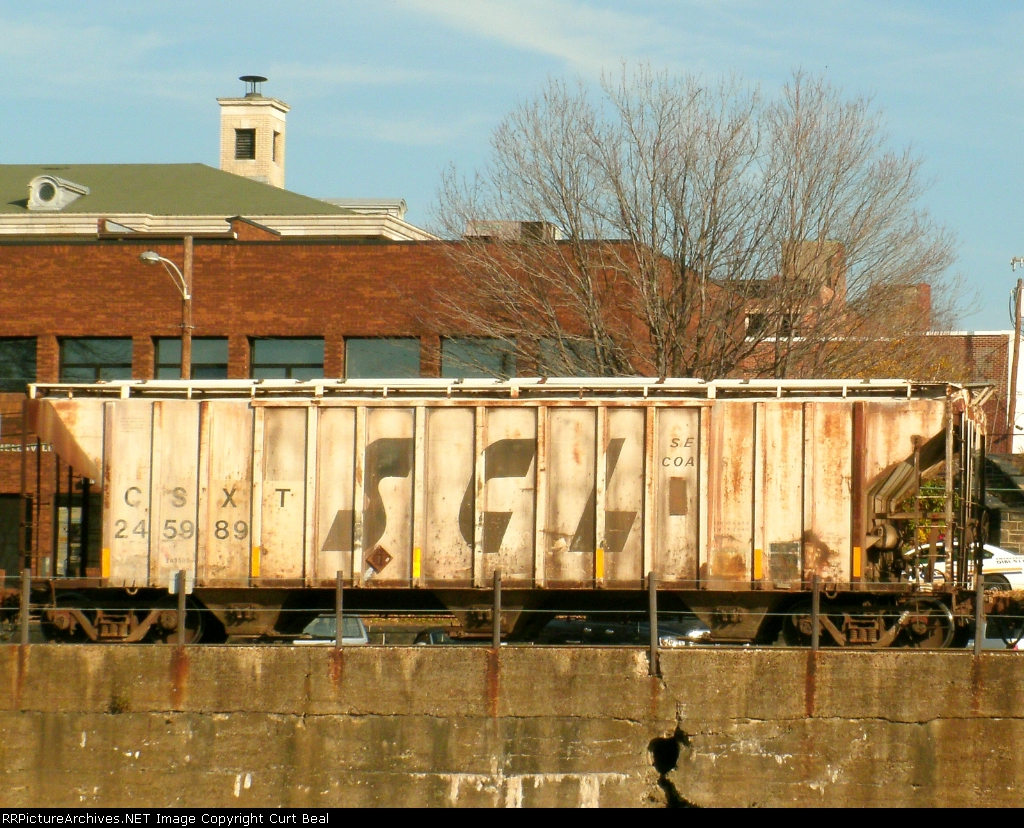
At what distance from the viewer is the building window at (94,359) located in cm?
3191

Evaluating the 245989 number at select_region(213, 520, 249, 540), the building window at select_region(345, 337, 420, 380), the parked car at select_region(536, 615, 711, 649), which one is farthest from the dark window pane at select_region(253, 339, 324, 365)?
the 245989 number at select_region(213, 520, 249, 540)

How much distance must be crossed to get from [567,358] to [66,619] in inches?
538

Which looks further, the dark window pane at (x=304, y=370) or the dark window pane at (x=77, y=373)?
the dark window pane at (x=77, y=373)

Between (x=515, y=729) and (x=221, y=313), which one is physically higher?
(x=221, y=313)

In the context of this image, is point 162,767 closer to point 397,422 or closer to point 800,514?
point 397,422

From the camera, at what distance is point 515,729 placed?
522 inches

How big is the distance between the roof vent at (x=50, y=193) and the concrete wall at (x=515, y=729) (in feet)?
122

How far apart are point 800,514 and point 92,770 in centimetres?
869

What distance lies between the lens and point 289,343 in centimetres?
3166

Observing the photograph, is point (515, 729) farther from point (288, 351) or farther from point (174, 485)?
point (288, 351)

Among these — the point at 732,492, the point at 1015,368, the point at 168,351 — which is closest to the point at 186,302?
the point at 168,351

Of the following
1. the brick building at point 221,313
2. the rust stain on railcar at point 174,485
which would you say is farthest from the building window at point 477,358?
the rust stain on railcar at point 174,485

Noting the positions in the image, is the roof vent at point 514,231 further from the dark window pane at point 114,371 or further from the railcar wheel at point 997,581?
the railcar wheel at point 997,581

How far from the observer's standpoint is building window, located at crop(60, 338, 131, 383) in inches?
1256
